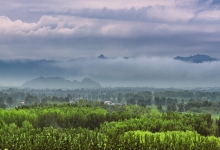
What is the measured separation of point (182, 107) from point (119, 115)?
68.3 metres

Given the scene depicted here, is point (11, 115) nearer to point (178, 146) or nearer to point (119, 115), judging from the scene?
point (119, 115)

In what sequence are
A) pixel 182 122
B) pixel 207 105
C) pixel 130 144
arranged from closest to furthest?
pixel 130 144
pixel 182 122
pixel 207 105

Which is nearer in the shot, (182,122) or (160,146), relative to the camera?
(160,146)

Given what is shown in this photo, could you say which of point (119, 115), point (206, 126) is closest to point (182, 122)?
point (206, 126)

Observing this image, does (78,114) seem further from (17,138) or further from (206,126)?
(17,138)

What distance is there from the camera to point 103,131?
4469 cm

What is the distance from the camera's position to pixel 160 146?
2838cm

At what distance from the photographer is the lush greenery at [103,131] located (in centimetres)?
2823

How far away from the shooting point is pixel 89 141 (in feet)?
92.8

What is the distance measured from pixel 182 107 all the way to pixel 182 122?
2914 inches

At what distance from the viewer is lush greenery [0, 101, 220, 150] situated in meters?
28.2

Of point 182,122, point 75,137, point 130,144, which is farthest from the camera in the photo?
point 182,122

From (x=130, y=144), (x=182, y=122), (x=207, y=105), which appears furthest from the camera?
(x=207, y=105)

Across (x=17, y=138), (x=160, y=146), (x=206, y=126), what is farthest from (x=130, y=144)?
(x=206, y=126)
